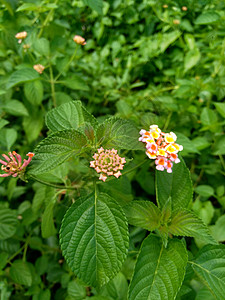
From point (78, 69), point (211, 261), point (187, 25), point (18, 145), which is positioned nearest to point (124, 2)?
point (187, 25)

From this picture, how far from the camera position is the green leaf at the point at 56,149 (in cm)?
61

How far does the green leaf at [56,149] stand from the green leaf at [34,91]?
62 centimetres

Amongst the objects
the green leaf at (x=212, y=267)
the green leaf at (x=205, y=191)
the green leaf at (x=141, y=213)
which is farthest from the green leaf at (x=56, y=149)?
the green leaf at (x=205, y=191)

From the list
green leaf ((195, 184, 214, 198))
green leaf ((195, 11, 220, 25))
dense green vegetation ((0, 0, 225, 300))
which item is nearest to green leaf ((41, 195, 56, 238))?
dense green vegetation ((0, 0, 225, 300))

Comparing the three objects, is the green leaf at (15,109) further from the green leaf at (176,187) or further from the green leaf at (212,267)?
the green leaf at (212,267)

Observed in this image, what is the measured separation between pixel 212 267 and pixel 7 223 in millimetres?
723

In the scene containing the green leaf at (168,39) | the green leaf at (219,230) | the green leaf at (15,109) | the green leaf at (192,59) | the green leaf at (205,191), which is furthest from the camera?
the green leaf at (168,39)

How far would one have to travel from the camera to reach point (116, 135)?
701 mm

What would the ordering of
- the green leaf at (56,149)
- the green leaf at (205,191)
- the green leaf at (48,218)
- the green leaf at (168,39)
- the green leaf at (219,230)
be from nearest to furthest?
the green leaf at (56,149), the green leaf at (48,218), the green leaf at (219,230), the green leaf at (205,191), the green leaf at (168,39)

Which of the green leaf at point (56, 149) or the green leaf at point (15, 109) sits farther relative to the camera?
the green leaf at point (15, 109)

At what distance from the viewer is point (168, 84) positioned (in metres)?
1.74

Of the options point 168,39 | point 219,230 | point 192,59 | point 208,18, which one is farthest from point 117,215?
point 168,39

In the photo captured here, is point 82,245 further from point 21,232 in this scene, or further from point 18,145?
point 18,145

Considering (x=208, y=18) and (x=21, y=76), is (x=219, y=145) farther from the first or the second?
(x=21, y=76)
